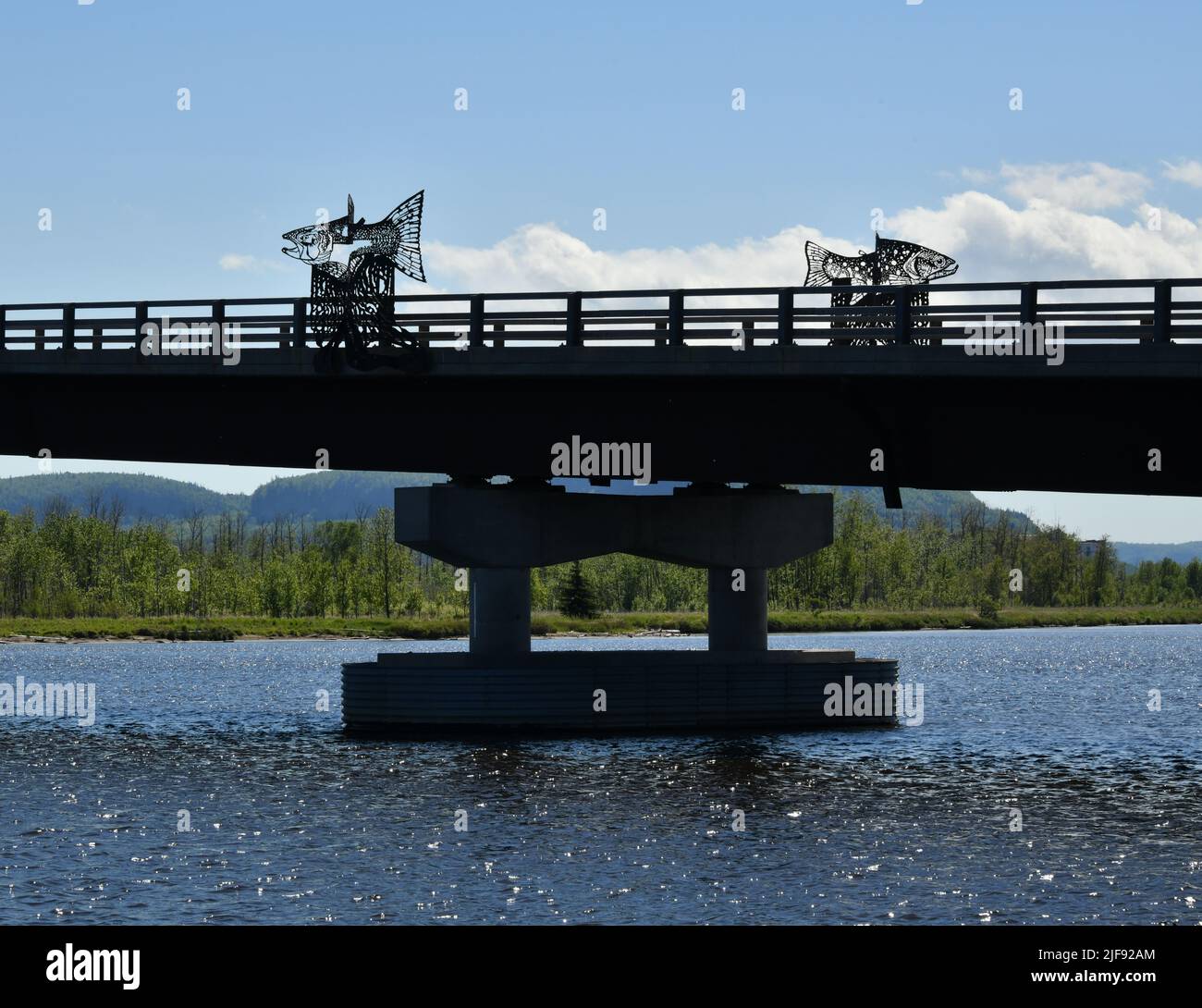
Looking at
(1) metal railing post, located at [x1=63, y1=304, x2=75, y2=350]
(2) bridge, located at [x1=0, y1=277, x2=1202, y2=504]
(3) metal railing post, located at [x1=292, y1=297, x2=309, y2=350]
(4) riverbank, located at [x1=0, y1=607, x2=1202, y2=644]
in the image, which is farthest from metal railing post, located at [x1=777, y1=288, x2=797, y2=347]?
(4) riverbank, located at [x1=0, y1=607, x2=1202, y2=644]

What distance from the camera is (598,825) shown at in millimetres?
30938

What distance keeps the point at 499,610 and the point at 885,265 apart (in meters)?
13.5

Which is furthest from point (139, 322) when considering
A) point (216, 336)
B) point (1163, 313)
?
point (1163, 313)

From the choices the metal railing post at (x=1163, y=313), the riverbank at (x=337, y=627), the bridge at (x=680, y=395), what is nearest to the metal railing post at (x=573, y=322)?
the bridge at (x=680, y=395)

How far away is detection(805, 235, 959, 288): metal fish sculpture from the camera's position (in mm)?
41969

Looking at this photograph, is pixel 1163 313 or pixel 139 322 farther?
pixel 139 322

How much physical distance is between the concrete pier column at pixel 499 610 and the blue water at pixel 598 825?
3682 mm

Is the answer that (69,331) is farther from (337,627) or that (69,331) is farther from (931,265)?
(337,627)

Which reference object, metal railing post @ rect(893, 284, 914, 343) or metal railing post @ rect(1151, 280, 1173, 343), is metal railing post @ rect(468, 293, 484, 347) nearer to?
metal railing post @ rect(893, 284, 914, 343)

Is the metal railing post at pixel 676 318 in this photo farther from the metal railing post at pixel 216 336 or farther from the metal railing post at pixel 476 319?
the metal railing post at pixel 216 336

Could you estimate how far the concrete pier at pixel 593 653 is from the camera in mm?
45469

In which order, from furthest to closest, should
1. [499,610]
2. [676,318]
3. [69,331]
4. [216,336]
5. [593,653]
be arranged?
1. [593,653]
2. [499,610]
3. [69,331]
4. [216,336]
5. [676,318]
